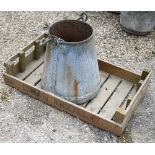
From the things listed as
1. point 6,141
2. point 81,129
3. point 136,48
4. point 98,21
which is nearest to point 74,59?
point 81,129

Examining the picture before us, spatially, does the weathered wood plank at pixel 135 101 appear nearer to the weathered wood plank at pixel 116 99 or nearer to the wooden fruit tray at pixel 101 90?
the wooden fruit tray at pixel 101 90

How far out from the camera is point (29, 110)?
355 centimetres

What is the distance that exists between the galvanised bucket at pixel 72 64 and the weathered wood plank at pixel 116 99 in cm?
19

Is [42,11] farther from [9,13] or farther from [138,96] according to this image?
[138,96]

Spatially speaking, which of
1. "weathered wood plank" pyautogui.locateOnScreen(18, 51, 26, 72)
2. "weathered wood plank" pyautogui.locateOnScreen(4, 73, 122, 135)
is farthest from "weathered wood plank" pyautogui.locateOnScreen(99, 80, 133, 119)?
"weathered wood plank" pyautogui.locateOnScreen(18, 51, 26, 72)

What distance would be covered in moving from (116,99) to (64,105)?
0.57 meters

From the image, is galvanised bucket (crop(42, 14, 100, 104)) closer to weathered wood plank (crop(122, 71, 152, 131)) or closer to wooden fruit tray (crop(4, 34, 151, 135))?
wooden fruit tray (crop(4, 34, 151, 135))

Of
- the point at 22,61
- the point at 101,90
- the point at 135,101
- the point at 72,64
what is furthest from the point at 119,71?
the point at 22,61

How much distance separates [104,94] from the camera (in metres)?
3.67

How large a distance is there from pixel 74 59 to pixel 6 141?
1.00 metres

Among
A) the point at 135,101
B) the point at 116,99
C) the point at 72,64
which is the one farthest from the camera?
the point at 116,99

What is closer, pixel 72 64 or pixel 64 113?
pixel 72 64

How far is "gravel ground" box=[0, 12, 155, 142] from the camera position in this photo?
331 centimetres

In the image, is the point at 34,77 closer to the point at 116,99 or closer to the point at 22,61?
the point at 22,61
